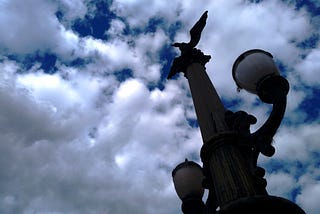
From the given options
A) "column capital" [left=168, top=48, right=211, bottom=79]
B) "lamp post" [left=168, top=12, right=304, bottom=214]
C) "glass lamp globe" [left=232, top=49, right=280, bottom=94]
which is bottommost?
"lamp post" [left=168, top=12, right=304, bottom=214]

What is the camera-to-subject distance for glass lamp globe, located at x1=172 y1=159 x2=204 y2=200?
5148 mm

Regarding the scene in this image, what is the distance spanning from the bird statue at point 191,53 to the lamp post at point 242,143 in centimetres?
112

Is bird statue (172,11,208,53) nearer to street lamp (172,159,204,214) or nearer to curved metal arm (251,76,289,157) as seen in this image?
street lamp (172,159,204,214)

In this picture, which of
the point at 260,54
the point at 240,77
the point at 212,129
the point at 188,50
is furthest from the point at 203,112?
the point at 188,50

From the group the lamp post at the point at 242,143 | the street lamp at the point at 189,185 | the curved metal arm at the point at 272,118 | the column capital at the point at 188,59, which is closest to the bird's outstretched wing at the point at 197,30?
the column capital at the point at 188,59

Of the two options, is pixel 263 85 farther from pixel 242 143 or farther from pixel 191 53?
pixel 191 53

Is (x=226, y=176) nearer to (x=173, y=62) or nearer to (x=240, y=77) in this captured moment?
(x=240, y=77)

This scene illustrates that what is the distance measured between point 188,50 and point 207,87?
111 cm

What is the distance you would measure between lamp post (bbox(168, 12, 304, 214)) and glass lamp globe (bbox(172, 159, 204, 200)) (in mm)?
759

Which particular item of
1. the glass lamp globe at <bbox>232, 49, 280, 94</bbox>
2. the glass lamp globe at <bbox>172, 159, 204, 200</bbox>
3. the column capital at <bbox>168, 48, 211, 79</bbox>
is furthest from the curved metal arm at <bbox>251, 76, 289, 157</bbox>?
the column capital at <bbox>168, 48, 211, 79</bbox>

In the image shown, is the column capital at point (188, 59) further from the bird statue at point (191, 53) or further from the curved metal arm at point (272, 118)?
the curved metal arm at point (272, 118)

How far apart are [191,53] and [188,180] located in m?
2.10

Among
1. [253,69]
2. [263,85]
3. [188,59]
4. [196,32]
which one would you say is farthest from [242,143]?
[196,32]

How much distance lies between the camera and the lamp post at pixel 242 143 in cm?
314
